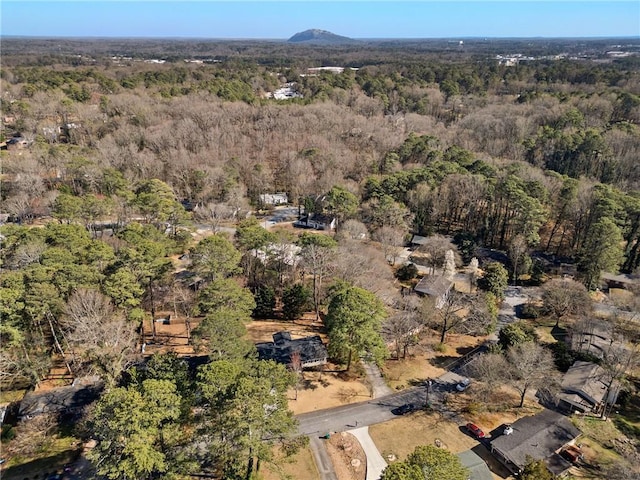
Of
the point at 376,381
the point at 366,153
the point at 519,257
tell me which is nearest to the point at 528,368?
the point at 376,381

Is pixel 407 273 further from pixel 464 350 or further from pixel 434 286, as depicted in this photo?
pixel 464 350

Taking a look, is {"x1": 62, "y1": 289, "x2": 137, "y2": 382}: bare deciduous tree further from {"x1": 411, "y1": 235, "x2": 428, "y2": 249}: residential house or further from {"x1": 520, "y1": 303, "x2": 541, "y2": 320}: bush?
{"x1": 411, "y1": 235, "x2": 428, "y2": 249}: residential house

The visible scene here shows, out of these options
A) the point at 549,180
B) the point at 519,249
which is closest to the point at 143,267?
the point at 519,249

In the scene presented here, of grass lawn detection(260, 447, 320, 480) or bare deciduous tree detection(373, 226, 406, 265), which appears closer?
grass lawn detection(260, 447, 320, 480)

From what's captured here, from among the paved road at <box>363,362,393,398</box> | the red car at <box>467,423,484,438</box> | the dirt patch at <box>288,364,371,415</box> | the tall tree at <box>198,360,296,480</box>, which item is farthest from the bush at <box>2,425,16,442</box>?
the red car at <box>467,423,484,438</box>

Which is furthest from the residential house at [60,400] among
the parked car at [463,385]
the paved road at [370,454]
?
the parked car at [463,385]

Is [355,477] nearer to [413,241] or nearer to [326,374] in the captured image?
[326,374]
